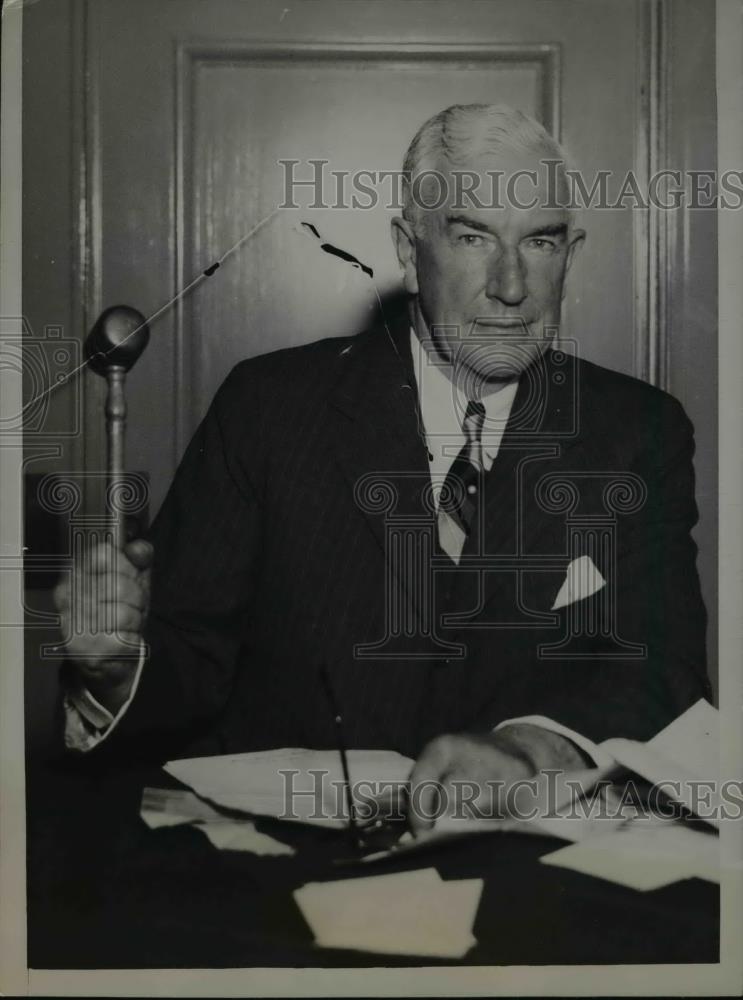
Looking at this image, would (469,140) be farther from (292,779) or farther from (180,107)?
(292,779)

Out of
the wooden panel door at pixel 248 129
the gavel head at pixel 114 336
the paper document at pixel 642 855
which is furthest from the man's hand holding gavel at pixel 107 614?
the paper document at pixel 642 855

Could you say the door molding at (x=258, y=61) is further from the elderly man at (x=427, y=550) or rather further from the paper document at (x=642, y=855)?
the paper document at (x=642, y=855)

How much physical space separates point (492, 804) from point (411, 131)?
80 centimetres

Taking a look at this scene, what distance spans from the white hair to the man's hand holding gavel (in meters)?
0.53

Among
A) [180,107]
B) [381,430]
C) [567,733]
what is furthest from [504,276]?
[567,733]

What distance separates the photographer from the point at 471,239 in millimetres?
1232

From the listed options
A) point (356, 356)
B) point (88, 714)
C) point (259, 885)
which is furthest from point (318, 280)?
point (259, 885)

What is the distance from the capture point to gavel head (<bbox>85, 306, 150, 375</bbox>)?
1250 millimetres

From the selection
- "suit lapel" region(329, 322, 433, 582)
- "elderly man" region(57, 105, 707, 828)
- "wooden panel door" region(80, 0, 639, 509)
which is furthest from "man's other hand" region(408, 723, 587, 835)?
"wooden panel door" region(80, 0, 639, 509)

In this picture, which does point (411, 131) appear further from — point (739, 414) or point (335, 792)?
Answer: point (335, 792)

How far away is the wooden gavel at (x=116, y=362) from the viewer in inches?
49.2

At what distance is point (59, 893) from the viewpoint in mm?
1271

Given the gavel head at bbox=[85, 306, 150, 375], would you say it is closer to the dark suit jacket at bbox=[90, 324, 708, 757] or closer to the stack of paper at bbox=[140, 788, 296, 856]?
the dark suit jacket at bbox=[90, 324, 708, 757]

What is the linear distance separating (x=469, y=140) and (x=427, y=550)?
49 centimetres
